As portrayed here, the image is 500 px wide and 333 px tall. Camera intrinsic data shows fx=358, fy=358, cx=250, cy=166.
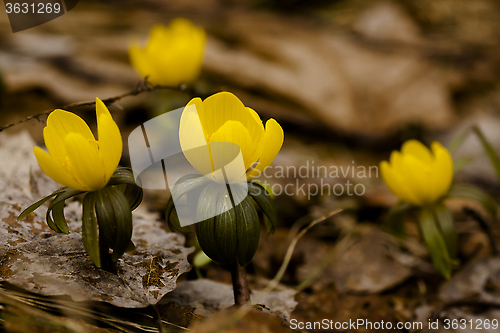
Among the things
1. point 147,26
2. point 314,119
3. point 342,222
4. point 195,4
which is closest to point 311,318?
point 342,222

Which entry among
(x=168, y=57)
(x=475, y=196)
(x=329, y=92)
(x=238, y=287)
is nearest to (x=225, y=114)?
(x=238, y=287)

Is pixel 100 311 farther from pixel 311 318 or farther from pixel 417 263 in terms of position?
pixel 417 263

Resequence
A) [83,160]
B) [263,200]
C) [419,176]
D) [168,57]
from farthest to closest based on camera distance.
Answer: [168,57] → [419,176] → [263,200] → [83,160]

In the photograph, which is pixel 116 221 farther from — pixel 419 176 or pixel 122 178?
pixel 419 176

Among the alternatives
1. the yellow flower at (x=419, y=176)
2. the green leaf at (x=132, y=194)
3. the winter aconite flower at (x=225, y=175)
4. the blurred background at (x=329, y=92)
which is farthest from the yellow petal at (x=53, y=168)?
the yellow flower at (x=419, y=176)

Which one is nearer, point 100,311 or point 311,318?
point 100,311

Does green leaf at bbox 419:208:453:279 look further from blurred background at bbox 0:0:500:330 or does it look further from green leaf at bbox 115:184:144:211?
green leaf at bbox 115:184:144:211
